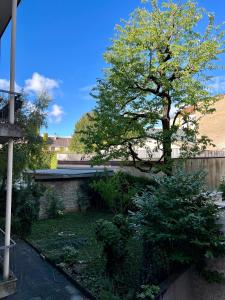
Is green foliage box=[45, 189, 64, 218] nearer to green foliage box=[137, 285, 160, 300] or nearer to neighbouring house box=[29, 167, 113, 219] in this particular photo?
neighbouring house box=[29, 167, 113, 219]

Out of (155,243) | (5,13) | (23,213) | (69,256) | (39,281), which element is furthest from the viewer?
(23,213)

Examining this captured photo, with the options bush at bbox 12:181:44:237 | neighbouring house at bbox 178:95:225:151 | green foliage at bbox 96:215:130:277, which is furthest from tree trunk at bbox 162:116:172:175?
neighbouring house at bbox 178:95:225:151

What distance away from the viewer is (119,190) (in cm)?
1109

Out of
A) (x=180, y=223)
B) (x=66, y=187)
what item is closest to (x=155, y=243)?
(x=180, y=223)

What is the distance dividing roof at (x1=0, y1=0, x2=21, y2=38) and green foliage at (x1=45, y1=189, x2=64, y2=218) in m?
7.02

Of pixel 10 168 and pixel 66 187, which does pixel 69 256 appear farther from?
pixel 66 187

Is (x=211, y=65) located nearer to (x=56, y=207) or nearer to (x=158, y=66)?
(x=158, y=66)

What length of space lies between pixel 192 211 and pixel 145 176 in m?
8.12

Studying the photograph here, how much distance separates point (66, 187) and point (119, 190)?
2.55 meters

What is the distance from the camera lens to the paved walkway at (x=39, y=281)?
15.8 feet

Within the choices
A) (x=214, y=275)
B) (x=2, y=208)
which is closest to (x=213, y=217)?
(x=214, y=275)

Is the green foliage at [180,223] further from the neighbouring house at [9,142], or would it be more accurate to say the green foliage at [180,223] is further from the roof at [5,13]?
the roof at [5,13]

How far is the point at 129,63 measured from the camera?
1027 centimetres

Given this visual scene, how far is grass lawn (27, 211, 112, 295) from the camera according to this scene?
5598 millimetres
